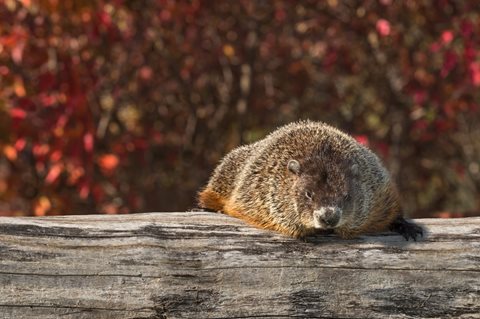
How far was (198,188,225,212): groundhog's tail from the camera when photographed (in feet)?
15.5

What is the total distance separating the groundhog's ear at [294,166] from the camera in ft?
13.8

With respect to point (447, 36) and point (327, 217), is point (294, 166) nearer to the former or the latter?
point (327, 217)

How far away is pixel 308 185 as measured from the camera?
4121 mm

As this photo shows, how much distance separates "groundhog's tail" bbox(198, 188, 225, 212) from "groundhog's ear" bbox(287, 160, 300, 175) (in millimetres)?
578

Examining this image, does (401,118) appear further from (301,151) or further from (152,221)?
(152,221)

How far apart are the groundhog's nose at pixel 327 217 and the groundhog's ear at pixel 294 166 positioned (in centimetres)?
36

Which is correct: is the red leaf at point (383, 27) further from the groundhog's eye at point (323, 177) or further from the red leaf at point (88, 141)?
the groundhog's eye at point (323, 177)

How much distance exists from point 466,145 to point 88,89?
386cm

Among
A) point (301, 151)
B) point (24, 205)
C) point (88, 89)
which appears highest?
point (88, 89)

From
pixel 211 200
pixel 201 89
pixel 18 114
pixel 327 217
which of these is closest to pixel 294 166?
pixel 327 217

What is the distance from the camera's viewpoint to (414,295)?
11.0 feet

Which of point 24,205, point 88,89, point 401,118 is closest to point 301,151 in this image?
point 88,89

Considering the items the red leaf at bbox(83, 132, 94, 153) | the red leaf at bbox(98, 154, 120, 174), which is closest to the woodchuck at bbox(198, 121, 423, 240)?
the red leaf at bbox(83, 132, 94, 153)

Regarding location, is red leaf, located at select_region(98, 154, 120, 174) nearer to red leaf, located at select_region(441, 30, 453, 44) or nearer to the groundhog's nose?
red leaf, located at select_region(441, 30, 453, 44)
